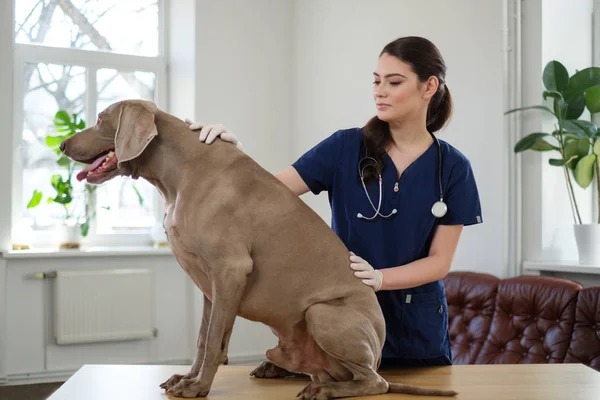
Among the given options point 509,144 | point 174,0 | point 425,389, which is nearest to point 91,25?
point 174,0

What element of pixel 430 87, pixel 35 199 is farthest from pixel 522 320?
pixel 35 199

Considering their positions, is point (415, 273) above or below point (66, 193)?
below

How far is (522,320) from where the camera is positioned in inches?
126

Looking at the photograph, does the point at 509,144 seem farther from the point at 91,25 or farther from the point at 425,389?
the point at 91,25

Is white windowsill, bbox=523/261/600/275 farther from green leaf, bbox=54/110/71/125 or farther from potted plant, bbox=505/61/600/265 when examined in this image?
green leaf, bbox=54/110/71/125

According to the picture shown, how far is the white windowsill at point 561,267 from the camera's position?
11.0 feet

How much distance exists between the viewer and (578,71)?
12.0ft

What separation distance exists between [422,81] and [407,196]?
0.97 ft

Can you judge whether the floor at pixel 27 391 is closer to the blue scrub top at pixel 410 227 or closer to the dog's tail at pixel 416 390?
the blue scrub top at pixel 410 227

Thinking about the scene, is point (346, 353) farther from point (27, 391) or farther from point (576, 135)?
point (27, 391)

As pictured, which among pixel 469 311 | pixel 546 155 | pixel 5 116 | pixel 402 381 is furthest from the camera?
pixel 5 116

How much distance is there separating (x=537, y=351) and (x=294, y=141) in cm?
282

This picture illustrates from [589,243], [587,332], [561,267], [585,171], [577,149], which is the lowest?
[587,332]

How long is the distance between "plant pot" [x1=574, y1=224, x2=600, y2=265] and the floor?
3049 millimetres
